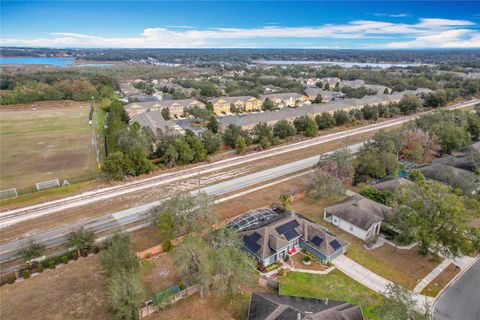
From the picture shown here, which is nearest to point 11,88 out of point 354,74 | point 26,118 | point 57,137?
point 26,118

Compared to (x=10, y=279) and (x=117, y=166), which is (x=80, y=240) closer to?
(x=10, y=279)

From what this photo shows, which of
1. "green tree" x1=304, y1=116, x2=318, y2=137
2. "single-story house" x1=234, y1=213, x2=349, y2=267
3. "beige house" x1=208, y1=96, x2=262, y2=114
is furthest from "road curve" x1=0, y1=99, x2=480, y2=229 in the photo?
"beige house" x1=208, y1=96, x2=262, y2=114

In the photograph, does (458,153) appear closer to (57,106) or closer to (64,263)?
(64,263)

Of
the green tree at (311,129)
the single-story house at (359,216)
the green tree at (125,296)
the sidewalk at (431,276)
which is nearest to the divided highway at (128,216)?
the single-story house at (359,216)

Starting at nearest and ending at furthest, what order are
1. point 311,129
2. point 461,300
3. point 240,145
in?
point 461,300, point 240,145, point 311,129

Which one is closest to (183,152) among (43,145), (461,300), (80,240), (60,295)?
(80,240)

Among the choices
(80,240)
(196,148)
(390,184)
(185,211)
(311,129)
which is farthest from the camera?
(311,129)

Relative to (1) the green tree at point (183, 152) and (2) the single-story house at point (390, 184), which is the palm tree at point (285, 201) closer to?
(2) the single-story house at point (390, 184)
